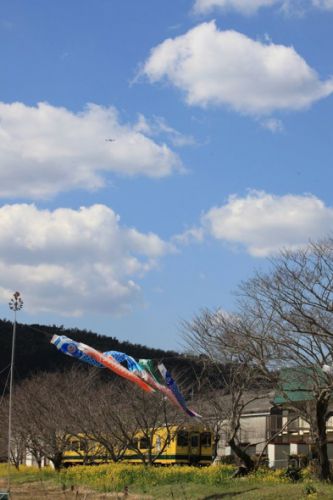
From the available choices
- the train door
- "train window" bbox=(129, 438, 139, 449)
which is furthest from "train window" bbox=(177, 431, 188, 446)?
"train window" bbox=(129, 438, 139, 449)

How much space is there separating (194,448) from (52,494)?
12.0 m

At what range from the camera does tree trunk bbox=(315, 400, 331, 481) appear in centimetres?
2452

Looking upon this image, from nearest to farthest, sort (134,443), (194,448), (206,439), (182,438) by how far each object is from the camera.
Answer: (134,443)
(182,438)
(194,448)
(206,439)

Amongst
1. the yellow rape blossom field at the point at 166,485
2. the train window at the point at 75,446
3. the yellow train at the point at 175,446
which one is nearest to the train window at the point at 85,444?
the yellow train at the point at 175,446

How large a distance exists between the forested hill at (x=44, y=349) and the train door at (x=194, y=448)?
5077 cm

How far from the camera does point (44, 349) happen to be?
10325 centimetres

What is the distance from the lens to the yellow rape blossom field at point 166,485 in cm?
2406

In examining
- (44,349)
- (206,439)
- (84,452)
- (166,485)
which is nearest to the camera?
(166,485)

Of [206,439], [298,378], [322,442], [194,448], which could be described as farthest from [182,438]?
[322,442]

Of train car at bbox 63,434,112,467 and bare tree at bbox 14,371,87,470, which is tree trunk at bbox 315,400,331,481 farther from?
train car at bbox 63,434,112,467

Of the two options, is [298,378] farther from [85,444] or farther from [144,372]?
[85,444]

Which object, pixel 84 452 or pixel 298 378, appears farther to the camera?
pixel 84 452

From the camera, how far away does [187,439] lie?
42.9 meters

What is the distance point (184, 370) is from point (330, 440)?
12421 mm
